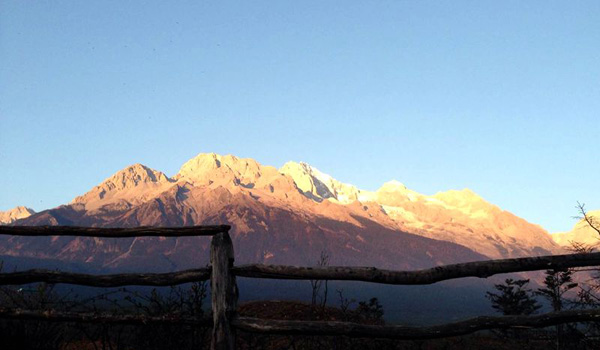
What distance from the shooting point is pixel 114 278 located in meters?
5.46

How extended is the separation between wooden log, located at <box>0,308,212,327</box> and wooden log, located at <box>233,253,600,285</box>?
0.59m

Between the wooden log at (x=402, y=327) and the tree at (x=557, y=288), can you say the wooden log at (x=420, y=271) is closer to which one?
the wooden log at (x=402, y=327)

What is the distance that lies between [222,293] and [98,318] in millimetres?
1216

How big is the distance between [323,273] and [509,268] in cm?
164

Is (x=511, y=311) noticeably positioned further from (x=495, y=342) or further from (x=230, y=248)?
(x=230, y=248)

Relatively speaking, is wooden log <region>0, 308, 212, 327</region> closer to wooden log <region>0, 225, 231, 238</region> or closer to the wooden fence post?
the wooden fence post

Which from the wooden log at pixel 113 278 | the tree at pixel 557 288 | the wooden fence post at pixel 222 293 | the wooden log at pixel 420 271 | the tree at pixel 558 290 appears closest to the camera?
the wooden fence post at pixel 222 293

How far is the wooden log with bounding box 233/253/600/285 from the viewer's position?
16.7 feet

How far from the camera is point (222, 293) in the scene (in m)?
5.05

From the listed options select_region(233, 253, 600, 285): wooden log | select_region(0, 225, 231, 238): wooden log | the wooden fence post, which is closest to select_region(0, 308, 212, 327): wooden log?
the wooden fence post

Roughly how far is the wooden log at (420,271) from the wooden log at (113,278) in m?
0.42

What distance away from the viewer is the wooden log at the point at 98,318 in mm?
5145

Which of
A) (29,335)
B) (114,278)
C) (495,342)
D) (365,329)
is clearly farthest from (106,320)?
(495,342)

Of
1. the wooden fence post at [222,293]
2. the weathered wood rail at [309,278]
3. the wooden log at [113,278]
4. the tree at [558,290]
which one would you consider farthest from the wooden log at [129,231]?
the tree at [558,290]
